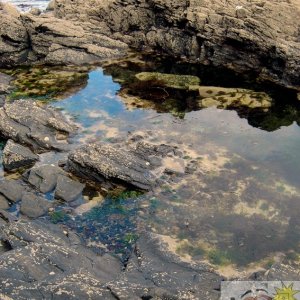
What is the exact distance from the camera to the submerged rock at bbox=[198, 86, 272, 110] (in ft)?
107

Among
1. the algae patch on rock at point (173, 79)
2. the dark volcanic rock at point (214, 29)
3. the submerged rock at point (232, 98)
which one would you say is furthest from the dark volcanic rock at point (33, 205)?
the dark volcanic rock at point (214, 29)

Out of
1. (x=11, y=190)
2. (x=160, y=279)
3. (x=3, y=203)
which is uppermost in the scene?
(x=160, y=279)

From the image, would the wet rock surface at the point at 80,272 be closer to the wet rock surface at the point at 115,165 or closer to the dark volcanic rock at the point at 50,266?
the dark volcanic rock at the point at 50,266

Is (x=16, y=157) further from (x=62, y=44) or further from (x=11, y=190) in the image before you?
(x=62, y=44)

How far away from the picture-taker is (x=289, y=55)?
1398 inches

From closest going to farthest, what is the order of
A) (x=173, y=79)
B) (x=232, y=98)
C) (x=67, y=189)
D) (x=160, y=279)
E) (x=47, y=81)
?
(x=160, y=279) → (x=67, y=189) → (x=232, y=98) → (x=173, y=79) → (x=47, y=81)

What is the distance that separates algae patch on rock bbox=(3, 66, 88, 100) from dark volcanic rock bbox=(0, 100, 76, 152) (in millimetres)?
5056

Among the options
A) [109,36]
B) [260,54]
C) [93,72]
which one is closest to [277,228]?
[260,54]

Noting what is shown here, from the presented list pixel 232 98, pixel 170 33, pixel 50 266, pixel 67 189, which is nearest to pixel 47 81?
pixel 170 33

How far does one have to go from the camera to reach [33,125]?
28438 millimetres

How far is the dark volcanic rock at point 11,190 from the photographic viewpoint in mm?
21609

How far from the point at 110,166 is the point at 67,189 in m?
2.69

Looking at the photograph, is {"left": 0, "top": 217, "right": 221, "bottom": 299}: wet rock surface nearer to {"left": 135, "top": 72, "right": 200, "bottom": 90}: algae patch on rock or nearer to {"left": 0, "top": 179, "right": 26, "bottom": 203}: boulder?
{"left": 0, "top": 179, "right": 26, "bottom": 203}: boulder

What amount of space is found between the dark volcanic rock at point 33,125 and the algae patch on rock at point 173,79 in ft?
35.3
